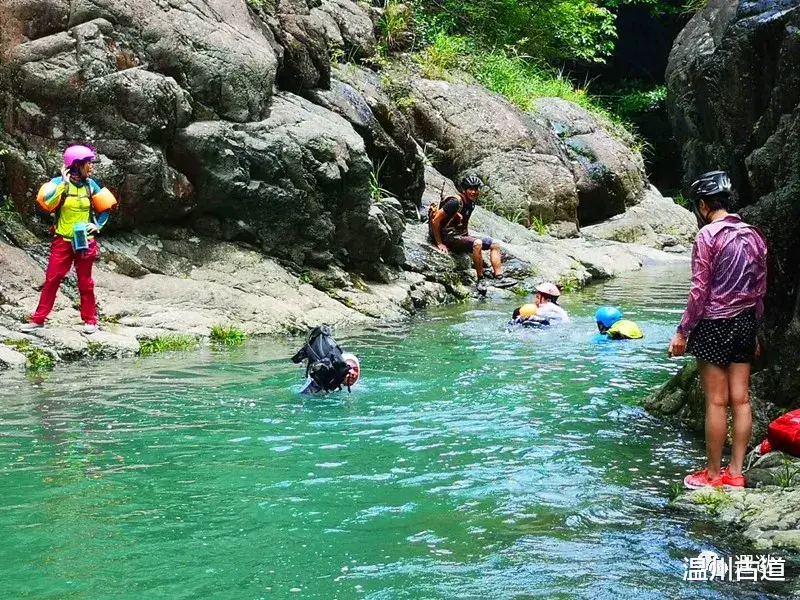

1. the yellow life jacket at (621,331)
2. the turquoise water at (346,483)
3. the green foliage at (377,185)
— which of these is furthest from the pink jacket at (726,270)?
the green foliage at (377,185)

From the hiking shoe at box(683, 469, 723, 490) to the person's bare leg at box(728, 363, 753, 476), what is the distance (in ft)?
0.36

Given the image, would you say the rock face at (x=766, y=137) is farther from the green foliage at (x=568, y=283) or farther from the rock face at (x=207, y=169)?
the green foliage at (x=568, y=283)

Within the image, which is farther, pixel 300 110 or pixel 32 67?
pixel 300 110

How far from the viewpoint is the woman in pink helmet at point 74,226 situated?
10102 millimetres

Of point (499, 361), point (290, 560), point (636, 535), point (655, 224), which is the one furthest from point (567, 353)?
point (655, 224)

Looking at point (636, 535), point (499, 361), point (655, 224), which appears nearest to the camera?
point (636, 535)

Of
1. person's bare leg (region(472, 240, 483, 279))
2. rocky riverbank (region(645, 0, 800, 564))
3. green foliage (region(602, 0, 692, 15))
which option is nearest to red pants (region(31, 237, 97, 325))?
rocky riverbank (region(645, 0, 800, 564))

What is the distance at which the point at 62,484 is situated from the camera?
18.2 feet

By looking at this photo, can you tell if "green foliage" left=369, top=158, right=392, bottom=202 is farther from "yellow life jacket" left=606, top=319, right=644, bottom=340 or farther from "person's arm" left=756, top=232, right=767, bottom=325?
"person's arm" left=756, top=232, right=767, bottom=325

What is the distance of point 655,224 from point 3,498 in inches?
837

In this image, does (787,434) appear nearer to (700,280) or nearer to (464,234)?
(700,280)

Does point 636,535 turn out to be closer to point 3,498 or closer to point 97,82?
point 3,498

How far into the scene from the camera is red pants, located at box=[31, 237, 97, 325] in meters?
10.0

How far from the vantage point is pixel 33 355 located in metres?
9.52
